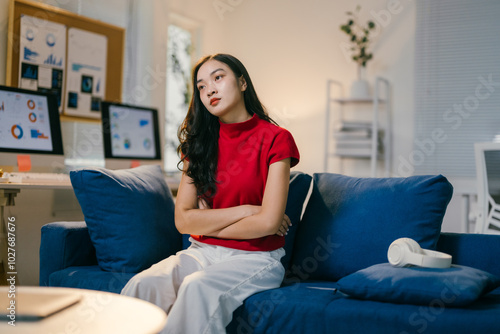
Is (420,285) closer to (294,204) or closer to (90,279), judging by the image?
(294,204)

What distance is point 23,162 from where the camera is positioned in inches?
91.4

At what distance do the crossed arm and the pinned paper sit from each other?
1.09 meters

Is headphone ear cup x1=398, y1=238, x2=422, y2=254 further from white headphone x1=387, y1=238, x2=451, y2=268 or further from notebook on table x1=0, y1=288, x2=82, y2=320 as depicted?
notebook on table x1=0, y1=288, x2=82, y2=320

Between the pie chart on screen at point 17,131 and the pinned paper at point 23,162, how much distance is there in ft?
0.32

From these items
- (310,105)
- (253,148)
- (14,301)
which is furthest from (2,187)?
(310,105)

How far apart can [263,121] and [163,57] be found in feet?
7.51

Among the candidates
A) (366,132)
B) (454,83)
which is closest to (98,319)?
(366,132)

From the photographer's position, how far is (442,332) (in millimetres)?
1216

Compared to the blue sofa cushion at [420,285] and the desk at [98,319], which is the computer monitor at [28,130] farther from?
the blue sofa cushion at [420,285]

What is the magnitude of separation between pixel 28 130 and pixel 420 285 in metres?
1.93

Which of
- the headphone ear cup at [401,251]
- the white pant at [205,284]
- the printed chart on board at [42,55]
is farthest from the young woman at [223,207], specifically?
the printed chart on board at [42,55]

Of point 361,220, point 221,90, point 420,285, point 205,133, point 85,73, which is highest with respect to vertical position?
point 85,73

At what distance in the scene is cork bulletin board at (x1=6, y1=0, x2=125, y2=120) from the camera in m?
2.75

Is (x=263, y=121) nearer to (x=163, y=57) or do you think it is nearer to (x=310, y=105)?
(x=163, y=57)
